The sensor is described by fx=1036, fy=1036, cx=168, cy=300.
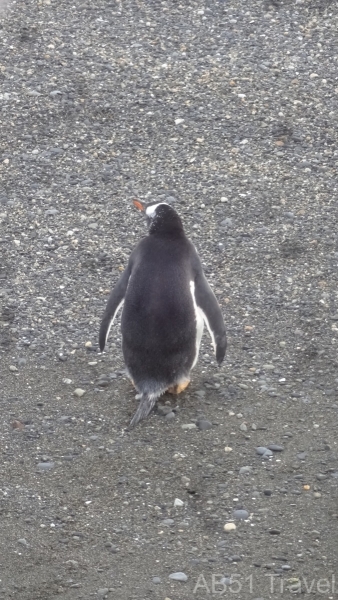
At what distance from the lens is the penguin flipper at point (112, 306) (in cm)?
450

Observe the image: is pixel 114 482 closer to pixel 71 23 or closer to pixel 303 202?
pixel 303 202

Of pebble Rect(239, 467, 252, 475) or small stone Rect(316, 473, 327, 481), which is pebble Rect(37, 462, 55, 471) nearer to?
pebble Rect(239, 467, 252, 475)

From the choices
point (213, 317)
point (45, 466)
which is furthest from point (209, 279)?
point (45, 466)

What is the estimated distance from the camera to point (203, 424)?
4297 millimetres

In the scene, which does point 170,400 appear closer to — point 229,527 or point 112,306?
point 112,306

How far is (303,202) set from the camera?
18.8 ft

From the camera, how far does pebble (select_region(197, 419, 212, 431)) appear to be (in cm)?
428

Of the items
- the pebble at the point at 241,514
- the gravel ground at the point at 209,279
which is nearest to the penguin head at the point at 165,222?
the gravel ground at the point at 209,279

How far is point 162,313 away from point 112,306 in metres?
0.30

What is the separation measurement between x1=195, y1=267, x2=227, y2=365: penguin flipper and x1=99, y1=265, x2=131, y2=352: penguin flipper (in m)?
0.32

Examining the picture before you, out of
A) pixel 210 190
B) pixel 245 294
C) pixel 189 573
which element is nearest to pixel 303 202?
pixel 210 190

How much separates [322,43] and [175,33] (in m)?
0.99

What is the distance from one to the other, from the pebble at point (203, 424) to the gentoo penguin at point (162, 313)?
22cm

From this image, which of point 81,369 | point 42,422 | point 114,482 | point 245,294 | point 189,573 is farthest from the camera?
point 245,294
